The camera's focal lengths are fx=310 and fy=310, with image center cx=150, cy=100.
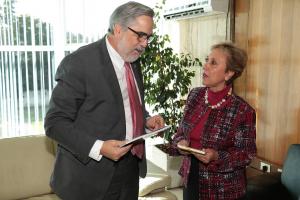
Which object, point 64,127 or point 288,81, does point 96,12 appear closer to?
point 288,81

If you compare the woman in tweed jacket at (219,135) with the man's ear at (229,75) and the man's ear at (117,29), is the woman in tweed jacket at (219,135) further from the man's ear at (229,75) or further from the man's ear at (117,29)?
the man's ear at (117,29)

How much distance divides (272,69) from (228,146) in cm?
104

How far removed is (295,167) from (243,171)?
0.50 meters

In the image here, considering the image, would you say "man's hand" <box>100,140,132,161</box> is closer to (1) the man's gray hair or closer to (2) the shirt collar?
(2) the shirt collar

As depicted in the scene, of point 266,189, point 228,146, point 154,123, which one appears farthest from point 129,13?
point 266,189

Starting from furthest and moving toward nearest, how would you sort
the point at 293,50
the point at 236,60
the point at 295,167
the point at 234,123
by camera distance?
the point at 293,50 < the point at 295,167 < the point at 236,60 < the point at 234,123

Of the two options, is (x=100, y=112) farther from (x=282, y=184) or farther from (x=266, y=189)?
(x=282, y=184)

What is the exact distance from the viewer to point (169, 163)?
10.5 feet

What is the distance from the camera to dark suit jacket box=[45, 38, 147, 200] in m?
1.20

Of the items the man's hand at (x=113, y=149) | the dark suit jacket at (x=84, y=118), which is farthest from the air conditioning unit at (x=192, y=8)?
the man's hand at (x=113, y=149)

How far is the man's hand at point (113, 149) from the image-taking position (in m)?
1.19

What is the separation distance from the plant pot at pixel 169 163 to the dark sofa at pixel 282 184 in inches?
45.3

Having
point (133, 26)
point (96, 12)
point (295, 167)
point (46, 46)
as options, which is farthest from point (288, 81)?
point (46, 46)

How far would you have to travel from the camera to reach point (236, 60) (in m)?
1.81
